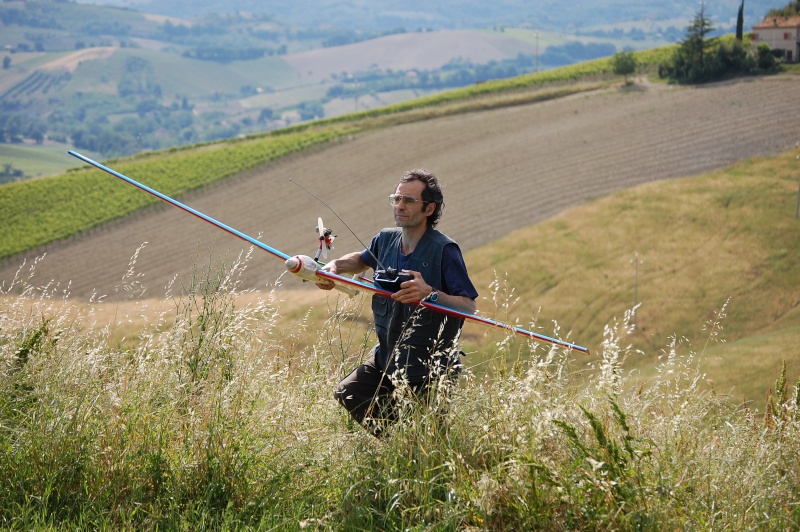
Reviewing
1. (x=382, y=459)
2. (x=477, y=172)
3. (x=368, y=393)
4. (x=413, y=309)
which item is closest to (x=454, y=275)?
(x=413, y=309)

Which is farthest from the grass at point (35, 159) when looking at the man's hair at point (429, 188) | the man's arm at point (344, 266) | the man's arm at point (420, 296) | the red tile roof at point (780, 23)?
the man's arm at point (420, 296)

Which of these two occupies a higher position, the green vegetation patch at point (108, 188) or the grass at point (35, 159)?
the green vegetation patch at point (108, 188)

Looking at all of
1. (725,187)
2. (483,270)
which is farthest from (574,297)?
(725,187)

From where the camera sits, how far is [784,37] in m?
44.7

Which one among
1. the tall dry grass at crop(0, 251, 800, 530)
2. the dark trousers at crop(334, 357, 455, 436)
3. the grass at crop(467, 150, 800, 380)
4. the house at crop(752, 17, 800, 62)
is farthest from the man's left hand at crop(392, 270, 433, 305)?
the house at crop(752, 17, 800, 62)

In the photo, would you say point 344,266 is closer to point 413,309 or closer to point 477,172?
point 413,309

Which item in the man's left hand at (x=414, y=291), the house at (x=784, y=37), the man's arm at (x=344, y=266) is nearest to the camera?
the man's left hand at (x=414, y=291)

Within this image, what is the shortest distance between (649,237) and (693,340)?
6.60m

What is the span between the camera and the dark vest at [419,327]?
14.7ft

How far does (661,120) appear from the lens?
130 ft

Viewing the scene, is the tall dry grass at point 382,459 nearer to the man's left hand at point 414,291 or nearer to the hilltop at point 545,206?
the man's left hand at point 414,291

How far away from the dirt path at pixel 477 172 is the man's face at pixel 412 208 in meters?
23.4

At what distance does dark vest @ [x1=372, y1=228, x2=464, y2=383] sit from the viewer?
14.7 ft

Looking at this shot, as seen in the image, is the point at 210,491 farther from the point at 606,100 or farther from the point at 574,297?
the point at 606,100
